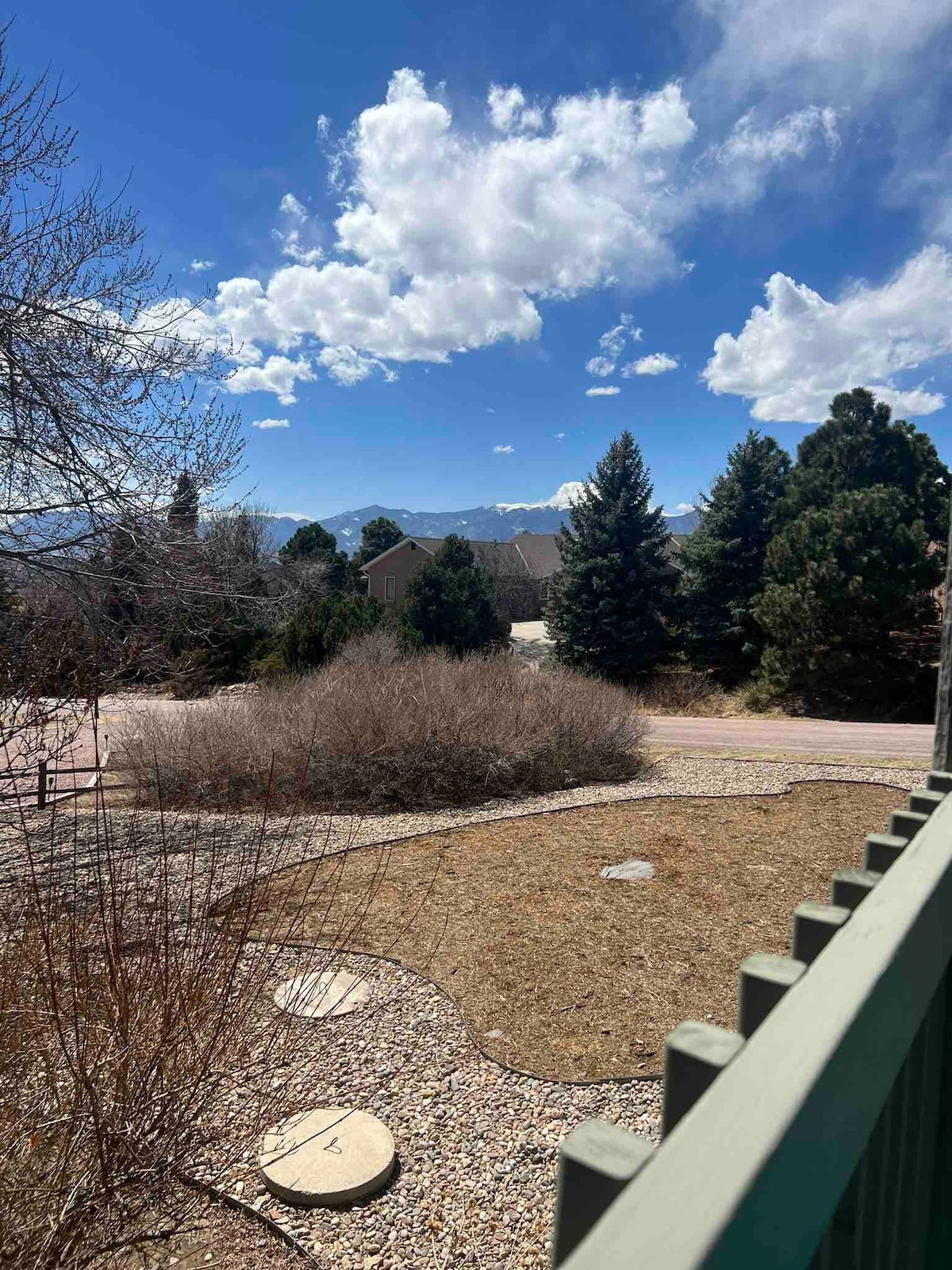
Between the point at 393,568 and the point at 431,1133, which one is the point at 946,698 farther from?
the point at 393,568

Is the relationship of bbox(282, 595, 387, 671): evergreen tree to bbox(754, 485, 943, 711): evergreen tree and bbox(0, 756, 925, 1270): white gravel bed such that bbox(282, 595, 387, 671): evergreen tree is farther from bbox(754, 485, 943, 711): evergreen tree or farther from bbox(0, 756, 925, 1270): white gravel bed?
bbox(0, 756, 925, 1270): white gravel bed

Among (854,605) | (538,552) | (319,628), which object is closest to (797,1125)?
(319,628)

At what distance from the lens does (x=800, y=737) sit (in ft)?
43.2

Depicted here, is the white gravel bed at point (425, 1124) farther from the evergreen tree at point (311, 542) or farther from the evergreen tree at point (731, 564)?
the evergreen tree at point (311, 542)

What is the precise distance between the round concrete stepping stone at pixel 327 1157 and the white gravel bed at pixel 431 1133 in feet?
0.14

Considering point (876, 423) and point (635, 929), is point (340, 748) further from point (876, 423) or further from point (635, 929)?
point (876, 423)

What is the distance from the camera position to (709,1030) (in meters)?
0.75

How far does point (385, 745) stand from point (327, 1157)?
5742 mm

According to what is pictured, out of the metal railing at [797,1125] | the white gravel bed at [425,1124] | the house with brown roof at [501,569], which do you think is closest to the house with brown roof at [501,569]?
the house with brown roof at [501,569]

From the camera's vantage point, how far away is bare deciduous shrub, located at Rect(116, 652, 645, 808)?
8.45m

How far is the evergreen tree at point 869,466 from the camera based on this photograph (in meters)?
22.5

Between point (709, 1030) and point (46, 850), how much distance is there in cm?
640

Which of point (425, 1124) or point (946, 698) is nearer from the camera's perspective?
point (425, 1124)

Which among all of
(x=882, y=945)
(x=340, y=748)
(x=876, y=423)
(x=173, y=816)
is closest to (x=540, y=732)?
(x=340, y=748)
